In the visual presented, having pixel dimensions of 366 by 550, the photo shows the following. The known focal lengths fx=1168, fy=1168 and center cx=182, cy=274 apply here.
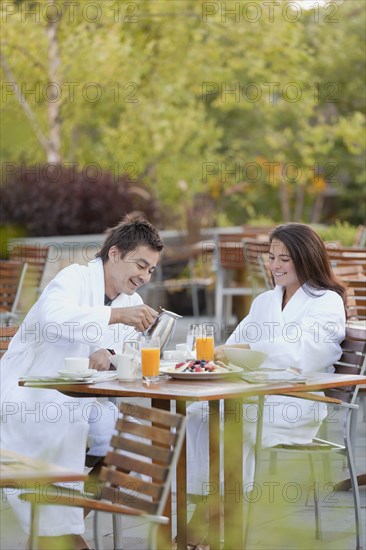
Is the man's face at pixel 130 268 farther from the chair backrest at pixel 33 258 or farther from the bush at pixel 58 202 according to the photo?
the bush at pixel 58 202

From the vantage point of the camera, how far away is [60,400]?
15.8ft

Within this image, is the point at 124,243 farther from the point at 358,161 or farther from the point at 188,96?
the point at 358,161

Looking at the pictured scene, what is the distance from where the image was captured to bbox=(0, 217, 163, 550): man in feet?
15.3

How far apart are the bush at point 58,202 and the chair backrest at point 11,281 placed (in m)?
5.02

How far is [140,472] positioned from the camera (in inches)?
139

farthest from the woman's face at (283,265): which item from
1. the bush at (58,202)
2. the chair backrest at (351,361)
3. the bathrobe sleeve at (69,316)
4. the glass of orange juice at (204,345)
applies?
the bush at (58,202)

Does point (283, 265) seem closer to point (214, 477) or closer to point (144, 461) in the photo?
point (214, 477)

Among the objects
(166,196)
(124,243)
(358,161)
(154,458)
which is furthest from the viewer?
(358,161)

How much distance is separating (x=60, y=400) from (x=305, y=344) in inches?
44.5

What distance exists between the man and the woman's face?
67cm

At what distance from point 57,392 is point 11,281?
12.3 feet

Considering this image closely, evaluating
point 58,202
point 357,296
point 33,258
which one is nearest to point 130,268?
point 357,296

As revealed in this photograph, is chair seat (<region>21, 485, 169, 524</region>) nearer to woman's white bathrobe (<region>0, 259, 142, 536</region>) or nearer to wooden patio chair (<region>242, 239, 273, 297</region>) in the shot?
woman's white bathrobe (<region>0, 259, 142, 536</region>)

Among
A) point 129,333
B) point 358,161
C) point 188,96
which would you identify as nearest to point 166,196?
point 188,96
